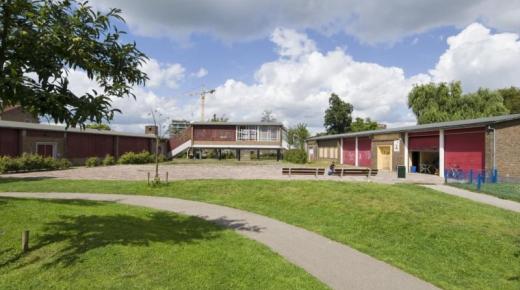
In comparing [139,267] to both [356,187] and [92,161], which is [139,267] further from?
[92,161]

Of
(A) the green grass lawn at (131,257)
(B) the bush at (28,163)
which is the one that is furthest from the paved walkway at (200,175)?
(A) the green grass lawn at (131,257)

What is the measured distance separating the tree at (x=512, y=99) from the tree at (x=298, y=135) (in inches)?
1181

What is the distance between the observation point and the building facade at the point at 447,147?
21312 millimetres

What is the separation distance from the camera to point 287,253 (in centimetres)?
702

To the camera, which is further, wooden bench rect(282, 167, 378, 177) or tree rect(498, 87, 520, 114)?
tree rect(498, 87, 520, 114)

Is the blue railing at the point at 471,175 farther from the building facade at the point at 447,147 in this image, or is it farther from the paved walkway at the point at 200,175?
the paved walkway at the point at 200,175

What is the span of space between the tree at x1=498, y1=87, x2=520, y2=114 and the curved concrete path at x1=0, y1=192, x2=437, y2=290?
49.9m

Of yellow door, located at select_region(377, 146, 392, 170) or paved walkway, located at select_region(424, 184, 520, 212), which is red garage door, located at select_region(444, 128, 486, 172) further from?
yellow door, located at select_region(377, 146, 392, 170)

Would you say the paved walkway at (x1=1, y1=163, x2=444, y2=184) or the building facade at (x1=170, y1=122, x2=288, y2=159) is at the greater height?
the building facade at (x1=170, y1=122, x2=288, y2=159)

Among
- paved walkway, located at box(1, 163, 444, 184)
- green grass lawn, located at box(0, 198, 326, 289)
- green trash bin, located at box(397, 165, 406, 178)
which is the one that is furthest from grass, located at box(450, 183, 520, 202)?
green grass lawn, located at box(0, 198, 326, 289)

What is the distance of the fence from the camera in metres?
16.3

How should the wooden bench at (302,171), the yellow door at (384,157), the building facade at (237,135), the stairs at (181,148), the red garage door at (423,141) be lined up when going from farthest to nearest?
the stairs at (181,148) → the building facade at (237,135) → the yellow door at (384,157) → the red garage door at (423,141) → the wooden bench at (302,171)

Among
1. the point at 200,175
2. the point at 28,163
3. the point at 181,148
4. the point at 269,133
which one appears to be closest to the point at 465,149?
the point at 200,175

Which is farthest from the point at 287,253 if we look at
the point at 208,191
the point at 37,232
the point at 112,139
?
the point at 112,139
